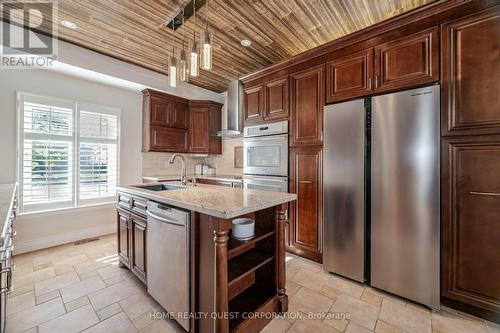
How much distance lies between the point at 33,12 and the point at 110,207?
283cm

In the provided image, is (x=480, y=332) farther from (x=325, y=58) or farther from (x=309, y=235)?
(x=325, y=58)

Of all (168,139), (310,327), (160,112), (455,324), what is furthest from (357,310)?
(160,112)

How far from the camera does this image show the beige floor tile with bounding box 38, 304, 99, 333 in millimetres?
1550

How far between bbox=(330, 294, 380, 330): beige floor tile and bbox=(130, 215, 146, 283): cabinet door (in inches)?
69.2

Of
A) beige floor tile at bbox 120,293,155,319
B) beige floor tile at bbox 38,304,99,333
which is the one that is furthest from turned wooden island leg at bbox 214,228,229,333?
beige floor tile at bbox 38,304,99,333

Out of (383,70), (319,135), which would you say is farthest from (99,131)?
(383,70)

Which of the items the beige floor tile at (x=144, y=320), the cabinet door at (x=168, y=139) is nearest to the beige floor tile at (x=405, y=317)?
the beige floor tile at (x=144, y=320)

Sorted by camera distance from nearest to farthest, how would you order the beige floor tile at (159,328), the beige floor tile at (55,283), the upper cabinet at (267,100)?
the beige floor tile at (159,328), the beige floor tile at (55,283), the upper cabinet at (267,100)

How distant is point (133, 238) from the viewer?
6.84ft

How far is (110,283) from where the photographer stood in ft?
7.06

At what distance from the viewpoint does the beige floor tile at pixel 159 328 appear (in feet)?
5.08

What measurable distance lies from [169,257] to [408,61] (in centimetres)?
268

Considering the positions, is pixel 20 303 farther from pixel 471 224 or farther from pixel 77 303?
pixel 471 224

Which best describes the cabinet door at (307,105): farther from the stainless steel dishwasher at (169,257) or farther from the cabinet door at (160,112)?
the cabinet door at (160,112)
